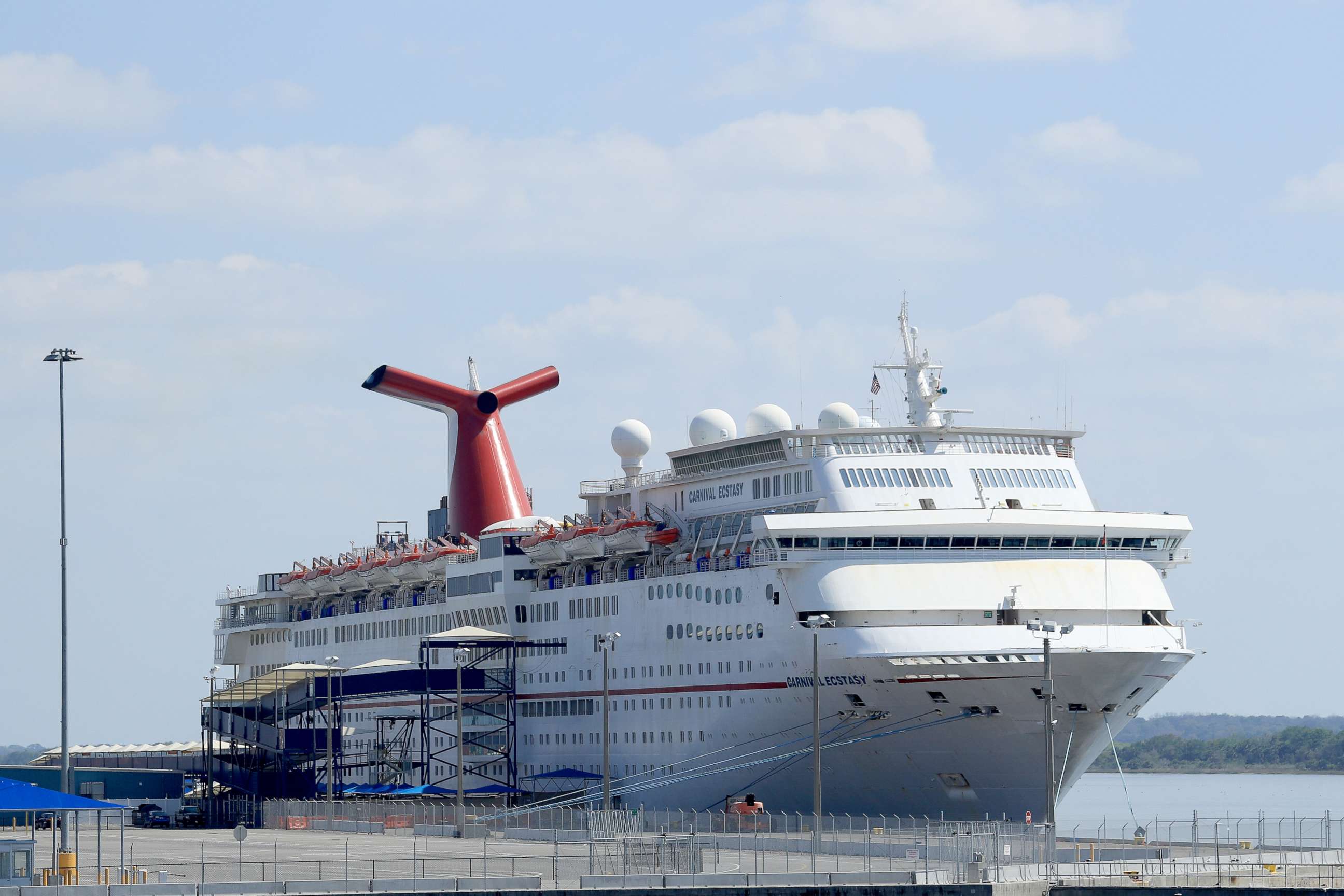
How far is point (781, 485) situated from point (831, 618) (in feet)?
22.2

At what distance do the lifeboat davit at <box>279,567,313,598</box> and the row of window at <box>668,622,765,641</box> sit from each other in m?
33.1

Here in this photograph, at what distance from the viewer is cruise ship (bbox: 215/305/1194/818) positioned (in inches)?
2196

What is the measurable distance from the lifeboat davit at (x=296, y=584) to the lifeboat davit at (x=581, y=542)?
25.1 m

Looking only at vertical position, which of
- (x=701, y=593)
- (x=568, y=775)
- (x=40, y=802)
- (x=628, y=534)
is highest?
(x=628, y=534)

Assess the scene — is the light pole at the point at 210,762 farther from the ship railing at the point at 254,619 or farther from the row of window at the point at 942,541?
the row of window at the point at 942,541

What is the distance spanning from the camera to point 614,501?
7312 cm

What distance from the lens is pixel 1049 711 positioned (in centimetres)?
4981

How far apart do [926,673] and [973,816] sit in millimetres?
4736

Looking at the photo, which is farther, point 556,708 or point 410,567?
point 410,567

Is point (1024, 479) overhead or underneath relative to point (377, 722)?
overhead

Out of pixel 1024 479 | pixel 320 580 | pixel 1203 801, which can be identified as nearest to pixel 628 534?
pixel 1024 479

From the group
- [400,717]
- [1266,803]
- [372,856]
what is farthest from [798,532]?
[1266,803]

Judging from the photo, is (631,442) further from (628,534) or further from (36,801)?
(36,801)

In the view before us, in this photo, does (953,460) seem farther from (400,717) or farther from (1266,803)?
(1266,803)
